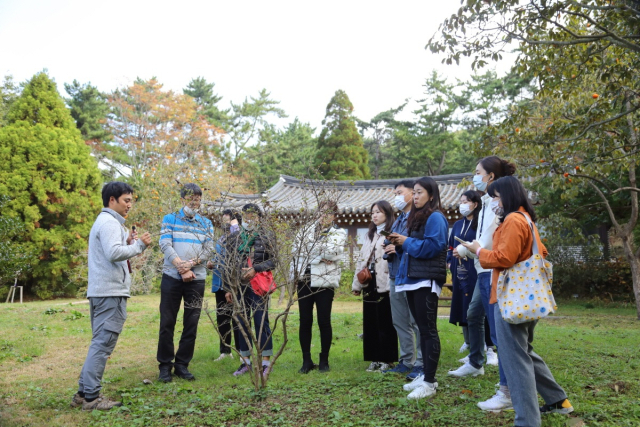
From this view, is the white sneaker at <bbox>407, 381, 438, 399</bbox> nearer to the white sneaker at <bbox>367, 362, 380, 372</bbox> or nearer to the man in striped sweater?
the white sneaker at <bbox>367, 362, 380, 372</bbox>

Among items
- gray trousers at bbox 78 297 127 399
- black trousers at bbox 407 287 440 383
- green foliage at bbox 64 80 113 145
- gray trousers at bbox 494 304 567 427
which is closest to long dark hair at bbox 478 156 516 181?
black trousers at bbox 407 287 440 383

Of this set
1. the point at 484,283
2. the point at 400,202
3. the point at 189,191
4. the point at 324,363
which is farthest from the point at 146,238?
the point at 484,283

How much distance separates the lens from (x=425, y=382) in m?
3.79

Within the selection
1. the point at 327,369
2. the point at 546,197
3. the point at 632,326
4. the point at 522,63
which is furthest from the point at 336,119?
the point at 327,369

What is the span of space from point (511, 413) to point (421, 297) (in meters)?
1.02

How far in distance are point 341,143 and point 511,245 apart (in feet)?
76.0

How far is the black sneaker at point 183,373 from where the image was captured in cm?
475

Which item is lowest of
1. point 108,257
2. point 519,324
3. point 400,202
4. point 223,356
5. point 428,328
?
point 223,356

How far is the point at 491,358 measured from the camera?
5055 mm

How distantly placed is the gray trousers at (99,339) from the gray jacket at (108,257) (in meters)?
0.08

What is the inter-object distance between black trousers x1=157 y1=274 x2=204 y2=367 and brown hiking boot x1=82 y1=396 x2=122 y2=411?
910 millimetres

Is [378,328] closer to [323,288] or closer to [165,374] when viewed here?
[323,288]

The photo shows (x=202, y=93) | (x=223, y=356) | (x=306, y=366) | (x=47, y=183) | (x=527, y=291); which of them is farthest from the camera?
(x=202, y=93)

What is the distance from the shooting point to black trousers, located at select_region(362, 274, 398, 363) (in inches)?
196
